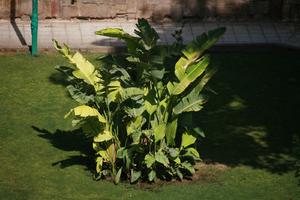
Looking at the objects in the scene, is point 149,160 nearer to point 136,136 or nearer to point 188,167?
point 136,136

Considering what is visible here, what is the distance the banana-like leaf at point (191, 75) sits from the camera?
10.5 m

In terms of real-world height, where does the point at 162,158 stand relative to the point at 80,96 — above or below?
below

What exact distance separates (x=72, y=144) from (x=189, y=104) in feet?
7.33

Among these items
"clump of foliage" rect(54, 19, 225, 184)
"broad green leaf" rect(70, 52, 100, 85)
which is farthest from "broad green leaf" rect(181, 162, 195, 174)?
"broad green leaf" rect(70, 52, 100, 85)

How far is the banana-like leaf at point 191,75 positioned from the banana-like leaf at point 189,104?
195 mm

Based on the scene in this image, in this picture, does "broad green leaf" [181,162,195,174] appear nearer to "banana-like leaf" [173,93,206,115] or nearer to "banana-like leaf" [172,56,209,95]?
"banana-like leaf" [173,93,206,115]

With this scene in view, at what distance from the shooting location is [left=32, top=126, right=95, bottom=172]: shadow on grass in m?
11.4

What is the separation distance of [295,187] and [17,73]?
572 cm

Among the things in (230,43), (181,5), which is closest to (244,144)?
(230,43)

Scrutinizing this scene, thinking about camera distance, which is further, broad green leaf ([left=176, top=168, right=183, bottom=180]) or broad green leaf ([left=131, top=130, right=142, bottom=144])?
broad green leaf ([left=176, top=168, right=183, bottom=180])

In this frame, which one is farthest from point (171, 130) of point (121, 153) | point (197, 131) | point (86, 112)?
point (86, 112)

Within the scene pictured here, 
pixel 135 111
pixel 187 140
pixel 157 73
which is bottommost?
pixel 187 140

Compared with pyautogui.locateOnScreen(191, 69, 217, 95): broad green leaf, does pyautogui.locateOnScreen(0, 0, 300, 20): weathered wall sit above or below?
above

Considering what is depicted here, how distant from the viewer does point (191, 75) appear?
10.5 m
